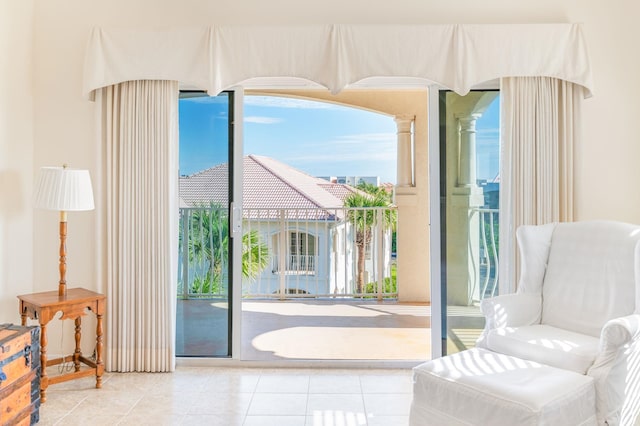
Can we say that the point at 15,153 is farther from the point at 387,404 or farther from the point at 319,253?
the point at 319,253

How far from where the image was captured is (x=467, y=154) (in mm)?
3283

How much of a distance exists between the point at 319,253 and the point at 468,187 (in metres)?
2.63

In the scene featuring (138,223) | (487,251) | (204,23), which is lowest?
(487,251)

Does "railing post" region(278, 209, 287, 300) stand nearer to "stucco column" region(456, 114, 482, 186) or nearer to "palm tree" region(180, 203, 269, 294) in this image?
"palm tree" region(180, 203, 269, 294)

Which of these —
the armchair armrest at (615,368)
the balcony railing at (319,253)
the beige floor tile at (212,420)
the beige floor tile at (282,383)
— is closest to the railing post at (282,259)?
the balcony railing at (319,253)

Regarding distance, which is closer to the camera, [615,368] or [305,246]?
[615,368]

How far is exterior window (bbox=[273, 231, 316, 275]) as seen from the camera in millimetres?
5539

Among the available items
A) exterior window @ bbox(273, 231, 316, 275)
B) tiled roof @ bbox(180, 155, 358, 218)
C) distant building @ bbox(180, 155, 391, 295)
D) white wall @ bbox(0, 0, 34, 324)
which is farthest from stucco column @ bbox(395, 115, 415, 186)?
white wall @ bbox(0, 0, 34, 324)

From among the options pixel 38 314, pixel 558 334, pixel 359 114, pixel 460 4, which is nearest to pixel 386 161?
pixel 359 114

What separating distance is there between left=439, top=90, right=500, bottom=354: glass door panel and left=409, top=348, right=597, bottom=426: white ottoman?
1.21m

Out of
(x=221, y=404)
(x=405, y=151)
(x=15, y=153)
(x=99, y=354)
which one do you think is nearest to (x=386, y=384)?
(x=221, y=404)

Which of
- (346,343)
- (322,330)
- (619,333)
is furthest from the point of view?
(322,330)

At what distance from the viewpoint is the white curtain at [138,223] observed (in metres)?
3.13

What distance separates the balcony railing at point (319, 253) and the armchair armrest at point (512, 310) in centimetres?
293
